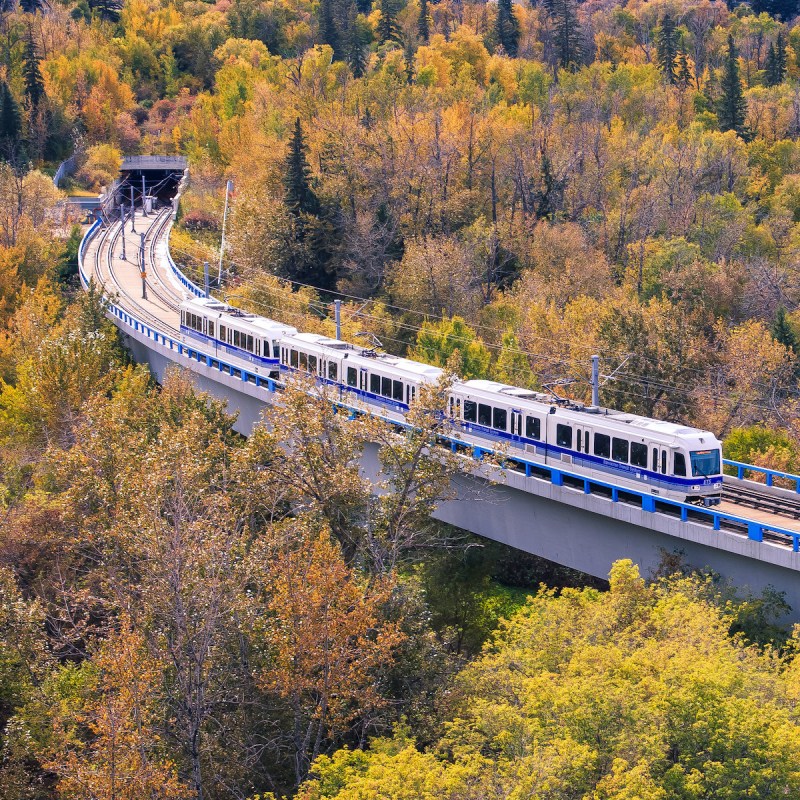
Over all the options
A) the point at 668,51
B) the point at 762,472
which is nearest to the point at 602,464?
the point at 762,472

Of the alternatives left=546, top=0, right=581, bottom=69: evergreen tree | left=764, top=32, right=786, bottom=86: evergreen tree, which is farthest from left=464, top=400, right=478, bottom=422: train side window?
left=546, top=0, right=581, bottom=69: evergreen tree

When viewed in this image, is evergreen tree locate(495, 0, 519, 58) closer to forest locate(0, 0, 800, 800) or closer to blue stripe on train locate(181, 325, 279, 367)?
forest locate(0, 0, 800, 800)

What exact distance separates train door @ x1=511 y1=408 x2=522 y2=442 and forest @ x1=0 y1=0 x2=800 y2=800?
2929 mm

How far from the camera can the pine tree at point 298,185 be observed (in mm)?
73625

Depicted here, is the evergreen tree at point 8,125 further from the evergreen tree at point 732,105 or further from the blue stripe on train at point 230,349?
the evergreen tree at point 732,105

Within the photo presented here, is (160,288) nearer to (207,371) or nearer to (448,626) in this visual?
(207,371)

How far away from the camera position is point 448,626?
34.6 meters

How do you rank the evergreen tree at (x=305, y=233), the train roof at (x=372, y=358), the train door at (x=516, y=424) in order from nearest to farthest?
the train door at (x=516, y=424) → the train roof at (x=372, y=358) → the evergreen tree at (x=305, y=233)

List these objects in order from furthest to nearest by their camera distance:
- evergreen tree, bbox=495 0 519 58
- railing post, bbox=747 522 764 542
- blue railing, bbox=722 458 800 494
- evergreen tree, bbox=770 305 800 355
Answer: evergreen tree, bbox=495 0 519 58, evergreen tree, bbox=770 305 800 355, blue railing, bbox=722 458 800 494, railing post, bbox=747 522 764 542

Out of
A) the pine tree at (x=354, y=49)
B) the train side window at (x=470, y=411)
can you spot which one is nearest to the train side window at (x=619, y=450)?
the train side window at (x=470, y=411)

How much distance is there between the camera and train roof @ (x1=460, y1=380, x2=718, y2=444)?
32.5 meters

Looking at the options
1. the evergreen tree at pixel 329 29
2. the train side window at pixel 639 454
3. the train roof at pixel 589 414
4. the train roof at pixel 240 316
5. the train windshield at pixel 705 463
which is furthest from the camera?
the evergreen tree at pixel 329 29

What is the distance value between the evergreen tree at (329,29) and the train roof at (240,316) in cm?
7464

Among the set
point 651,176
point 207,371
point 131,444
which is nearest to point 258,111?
point 651,176
